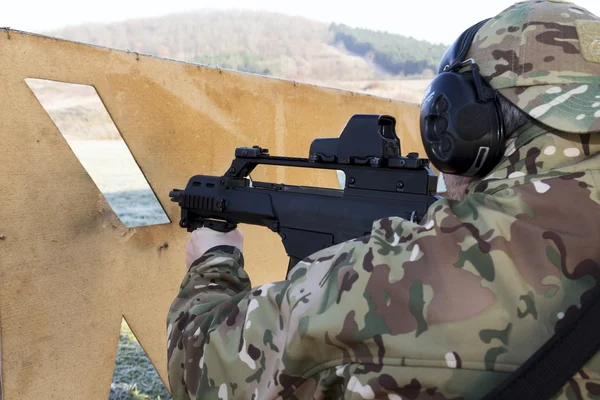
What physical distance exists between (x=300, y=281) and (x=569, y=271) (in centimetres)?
50

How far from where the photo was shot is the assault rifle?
162 cm

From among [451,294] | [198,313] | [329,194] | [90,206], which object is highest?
[451,294]

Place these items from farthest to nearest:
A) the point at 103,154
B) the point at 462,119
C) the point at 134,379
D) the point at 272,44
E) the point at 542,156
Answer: the point at 272,44, the point at 103,154, the point at 134,379, the point at 462,119, the point at 542,156

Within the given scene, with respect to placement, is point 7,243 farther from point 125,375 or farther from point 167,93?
point 125,375

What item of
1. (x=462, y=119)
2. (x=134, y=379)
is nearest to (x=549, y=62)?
(x=462, y=119)

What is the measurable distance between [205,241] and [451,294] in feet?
3.81

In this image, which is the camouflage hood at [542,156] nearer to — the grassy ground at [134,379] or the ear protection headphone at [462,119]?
the ear protection headphone at [462,119]

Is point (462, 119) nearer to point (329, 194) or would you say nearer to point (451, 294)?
point (451, 294)

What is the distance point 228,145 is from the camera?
9.42ft

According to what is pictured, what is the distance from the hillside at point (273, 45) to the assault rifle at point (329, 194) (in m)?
41.6

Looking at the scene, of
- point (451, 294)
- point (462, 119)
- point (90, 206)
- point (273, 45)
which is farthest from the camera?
point (273, 45)

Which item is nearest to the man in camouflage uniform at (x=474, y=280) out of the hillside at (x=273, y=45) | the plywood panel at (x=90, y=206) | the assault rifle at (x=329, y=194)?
the assault rifle at (x=329, y=194)

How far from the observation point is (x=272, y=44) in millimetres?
Result: 52188

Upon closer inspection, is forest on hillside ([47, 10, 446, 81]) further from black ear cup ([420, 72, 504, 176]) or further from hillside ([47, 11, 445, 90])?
black ear cup ([420, 72, 504, 176])
